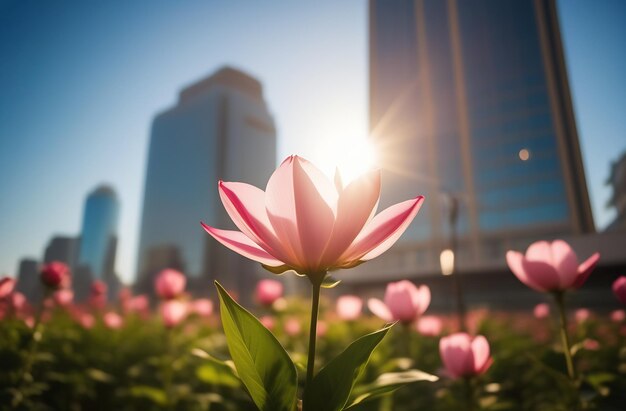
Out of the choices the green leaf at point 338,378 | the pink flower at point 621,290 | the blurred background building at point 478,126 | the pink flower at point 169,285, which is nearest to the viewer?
the green leaf at point 338,378

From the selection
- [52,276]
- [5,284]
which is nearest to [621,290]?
[5,284]

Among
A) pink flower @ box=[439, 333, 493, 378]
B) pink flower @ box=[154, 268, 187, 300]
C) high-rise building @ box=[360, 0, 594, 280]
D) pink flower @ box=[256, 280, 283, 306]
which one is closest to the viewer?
pink flower @ box=[439, 333, 493, 378]

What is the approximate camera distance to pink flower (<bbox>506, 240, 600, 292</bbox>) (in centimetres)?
92

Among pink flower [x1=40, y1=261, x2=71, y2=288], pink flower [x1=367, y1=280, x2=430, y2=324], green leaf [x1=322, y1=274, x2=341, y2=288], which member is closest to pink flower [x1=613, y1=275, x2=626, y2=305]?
pink flower [x1=367, y1=280, x2=430, y2=324]

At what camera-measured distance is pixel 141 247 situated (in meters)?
106

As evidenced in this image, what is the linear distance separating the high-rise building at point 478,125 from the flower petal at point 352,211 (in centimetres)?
4508

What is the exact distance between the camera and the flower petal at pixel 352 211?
579 millimetres

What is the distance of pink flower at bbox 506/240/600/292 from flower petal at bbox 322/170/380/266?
0.59 metres

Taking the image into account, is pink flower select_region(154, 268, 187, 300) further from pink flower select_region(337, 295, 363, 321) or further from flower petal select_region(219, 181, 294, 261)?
flower petal select_region(219, 181, 294, 261)

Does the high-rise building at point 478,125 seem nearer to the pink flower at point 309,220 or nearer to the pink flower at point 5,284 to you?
the pink flower at point 5,284

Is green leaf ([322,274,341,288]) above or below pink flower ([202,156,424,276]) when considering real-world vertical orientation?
below

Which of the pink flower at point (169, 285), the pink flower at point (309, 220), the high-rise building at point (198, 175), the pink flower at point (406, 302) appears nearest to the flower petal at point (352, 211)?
the pink flower at point (309, 220)

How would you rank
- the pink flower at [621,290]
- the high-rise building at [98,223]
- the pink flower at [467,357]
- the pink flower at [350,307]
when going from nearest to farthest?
the pink flower at [467,357], the pink flower at [621,290], the pink flower at [350,307], the high-rise building at [98,223]

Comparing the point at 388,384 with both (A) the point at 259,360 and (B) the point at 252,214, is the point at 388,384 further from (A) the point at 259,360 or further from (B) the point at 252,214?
(B) the point at 252,214
